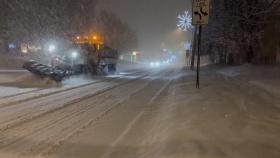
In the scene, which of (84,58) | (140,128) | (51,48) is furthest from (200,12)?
(51,48)

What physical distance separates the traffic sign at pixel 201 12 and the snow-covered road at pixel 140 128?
11.8 feet

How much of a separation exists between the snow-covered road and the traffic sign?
3609 millimetres

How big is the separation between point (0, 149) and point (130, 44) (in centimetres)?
10378

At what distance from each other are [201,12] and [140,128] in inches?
342

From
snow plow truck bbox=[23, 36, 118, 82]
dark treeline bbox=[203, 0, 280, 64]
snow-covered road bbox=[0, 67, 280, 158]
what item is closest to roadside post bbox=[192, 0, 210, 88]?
snow-covered road bbox=[0, 67, 280, 158]

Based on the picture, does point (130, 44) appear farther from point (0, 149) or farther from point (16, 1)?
point (0, 149)

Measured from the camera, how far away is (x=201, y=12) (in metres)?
18.6

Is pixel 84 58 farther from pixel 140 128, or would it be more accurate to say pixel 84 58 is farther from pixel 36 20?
pixel 140 128

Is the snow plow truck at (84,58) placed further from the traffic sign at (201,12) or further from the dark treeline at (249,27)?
the traffic sign at (201,12)

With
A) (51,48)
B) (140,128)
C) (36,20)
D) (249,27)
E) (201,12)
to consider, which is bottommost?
(140,128)

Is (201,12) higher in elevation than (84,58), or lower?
higher

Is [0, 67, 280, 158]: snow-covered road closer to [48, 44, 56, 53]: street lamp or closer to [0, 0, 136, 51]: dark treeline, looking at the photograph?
[0, 0, 136, 51]: dark treeline

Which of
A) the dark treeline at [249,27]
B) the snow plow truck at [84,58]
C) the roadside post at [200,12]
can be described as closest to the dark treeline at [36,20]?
the snow plow truck at [84,58]

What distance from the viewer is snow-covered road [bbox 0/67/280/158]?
27.1 ft
